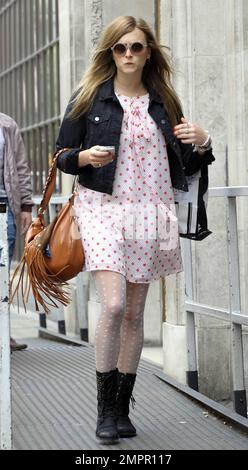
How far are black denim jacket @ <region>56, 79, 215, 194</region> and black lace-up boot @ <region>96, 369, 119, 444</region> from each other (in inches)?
32.3

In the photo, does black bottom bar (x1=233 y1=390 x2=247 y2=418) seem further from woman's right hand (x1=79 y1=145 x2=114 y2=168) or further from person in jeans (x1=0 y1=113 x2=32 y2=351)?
person in jeans (x1=0 y1=113 x2=32 y2=351)

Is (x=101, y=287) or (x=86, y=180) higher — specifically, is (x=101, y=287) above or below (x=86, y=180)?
below

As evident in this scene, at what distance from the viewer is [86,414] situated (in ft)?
22.8

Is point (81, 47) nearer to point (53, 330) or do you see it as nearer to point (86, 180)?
point (53, 330)

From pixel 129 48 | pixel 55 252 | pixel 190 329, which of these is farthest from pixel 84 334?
pixel 129 48

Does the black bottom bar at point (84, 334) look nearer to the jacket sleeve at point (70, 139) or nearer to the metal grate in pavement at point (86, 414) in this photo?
the metal grate in pavement at point (86, 414)

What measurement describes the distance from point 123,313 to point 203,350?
5.81 ft

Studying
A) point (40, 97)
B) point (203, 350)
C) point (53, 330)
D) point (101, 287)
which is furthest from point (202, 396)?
point (40, 97)

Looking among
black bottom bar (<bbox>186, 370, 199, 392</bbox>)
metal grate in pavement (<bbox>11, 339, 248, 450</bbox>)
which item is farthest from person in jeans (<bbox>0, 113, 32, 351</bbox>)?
black bottom bar (<bbox>186, 370, 199, 392</bbox>)

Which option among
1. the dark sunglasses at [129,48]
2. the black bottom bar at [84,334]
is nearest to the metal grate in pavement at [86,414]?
the black bottom bar at [84,334]

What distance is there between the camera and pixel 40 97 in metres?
15.2

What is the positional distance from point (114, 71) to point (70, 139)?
0.38 meters

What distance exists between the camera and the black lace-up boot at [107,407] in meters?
6.14

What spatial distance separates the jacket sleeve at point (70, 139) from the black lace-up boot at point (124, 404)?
987 millimetres
